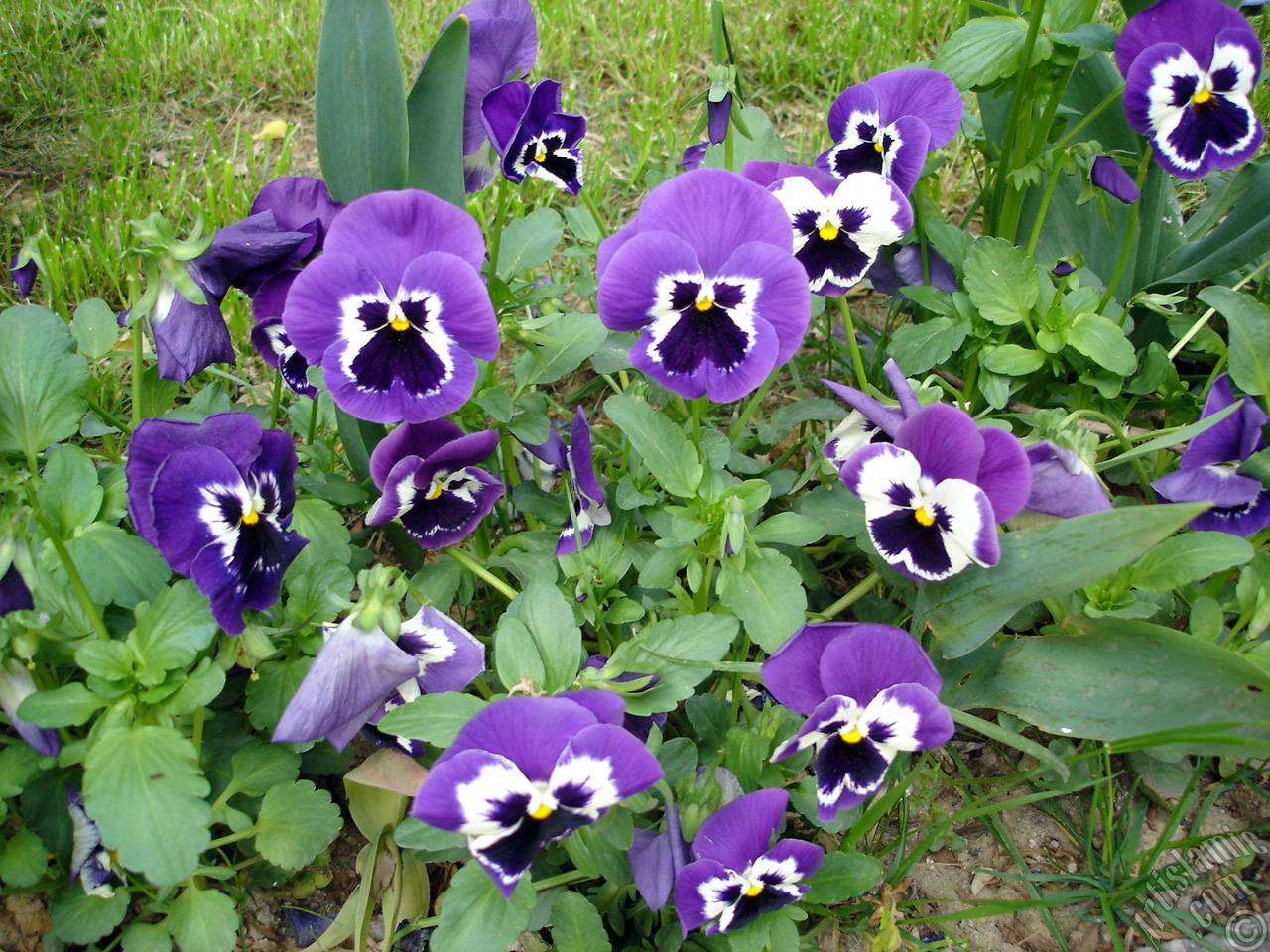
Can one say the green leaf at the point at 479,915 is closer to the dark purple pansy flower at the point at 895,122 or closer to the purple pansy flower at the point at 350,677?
the purple pansy flower at the point at 350,677

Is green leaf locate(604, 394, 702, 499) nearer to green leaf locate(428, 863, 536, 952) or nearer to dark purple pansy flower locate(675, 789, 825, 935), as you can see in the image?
dark purple pansy flower locate(675, 789, 825, 935)

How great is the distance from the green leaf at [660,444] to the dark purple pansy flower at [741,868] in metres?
0.42

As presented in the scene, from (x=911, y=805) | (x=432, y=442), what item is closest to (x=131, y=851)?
(x=432, y=442)

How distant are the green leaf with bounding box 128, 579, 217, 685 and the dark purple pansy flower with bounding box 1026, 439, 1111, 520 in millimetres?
1082

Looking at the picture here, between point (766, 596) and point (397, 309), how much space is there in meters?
0.61

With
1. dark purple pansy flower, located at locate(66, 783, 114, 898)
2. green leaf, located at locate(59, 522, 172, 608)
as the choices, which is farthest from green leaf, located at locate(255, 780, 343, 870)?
green leaf, located at locate(59, 522, 172, 608)

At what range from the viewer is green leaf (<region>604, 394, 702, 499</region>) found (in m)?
1.31

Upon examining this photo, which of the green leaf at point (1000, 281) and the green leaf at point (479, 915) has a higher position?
the green leaf at point (1000, 281)

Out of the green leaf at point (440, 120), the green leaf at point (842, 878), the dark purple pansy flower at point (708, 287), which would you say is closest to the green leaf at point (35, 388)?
the green leaf at point (440, 120)

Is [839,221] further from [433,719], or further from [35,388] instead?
[35,388]

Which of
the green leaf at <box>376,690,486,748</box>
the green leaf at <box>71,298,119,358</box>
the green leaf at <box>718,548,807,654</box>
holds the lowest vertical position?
the green leaf at <box>376,690,486,748</box>

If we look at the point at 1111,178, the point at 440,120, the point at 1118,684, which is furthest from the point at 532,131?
the point at 1118,684

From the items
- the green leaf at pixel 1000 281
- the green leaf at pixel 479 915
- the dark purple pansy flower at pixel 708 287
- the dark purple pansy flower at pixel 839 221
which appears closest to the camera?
the green leaf at pixel 479 915

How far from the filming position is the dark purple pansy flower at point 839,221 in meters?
1.41
